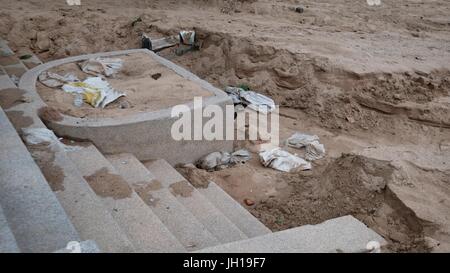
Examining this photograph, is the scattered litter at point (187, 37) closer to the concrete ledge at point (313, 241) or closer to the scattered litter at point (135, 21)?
the scattered litter at point (135, 21)

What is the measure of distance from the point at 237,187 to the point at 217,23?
4.32m

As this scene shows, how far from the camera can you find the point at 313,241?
8.07 feet

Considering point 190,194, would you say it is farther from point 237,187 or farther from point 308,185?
point 308,185

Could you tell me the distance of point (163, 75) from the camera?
5.25 metres

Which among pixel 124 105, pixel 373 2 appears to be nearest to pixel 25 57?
pixel 124 105

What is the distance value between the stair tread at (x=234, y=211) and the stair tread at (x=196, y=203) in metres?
0.18

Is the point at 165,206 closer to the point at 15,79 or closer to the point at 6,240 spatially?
the point at 6,240

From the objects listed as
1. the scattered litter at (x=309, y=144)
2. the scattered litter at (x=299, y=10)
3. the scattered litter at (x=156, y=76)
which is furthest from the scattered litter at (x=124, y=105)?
the scattered litter at (x=299, y=10)

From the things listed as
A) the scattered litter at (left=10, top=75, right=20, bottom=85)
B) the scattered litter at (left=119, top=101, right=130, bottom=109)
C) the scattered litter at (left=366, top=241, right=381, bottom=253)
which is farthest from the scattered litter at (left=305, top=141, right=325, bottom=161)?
the scattered litter at (left=10, top=75, right=20, bottom=85)

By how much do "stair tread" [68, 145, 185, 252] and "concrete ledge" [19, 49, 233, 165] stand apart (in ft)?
0.73

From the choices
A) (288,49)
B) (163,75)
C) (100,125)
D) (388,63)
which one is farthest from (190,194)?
(388,63)

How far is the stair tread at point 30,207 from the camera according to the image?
2.15 m
